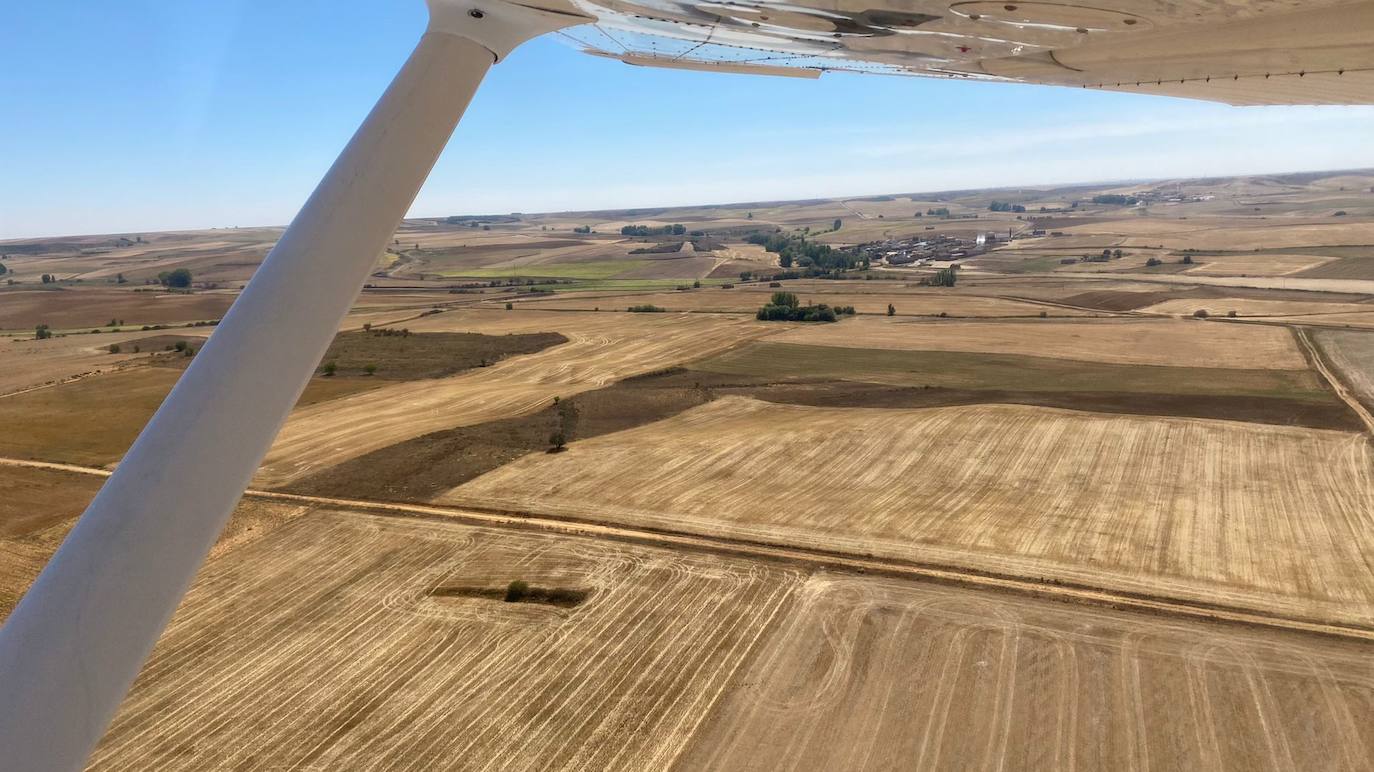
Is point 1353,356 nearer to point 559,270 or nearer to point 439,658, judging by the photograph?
point 439,658

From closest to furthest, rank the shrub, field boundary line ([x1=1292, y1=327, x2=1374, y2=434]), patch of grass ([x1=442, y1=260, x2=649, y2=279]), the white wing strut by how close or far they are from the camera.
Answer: the white wing strut, the shrub, field boundary line ([x1=1292, y1=327, x2=1374, y2=434]), patch of grass ([x1=442, y1=260, x2=649, y2=279])

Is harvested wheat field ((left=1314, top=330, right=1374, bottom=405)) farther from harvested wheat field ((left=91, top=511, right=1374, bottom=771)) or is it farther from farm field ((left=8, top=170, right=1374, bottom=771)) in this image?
harvested wheat field ((left=91, top=511, right=1374, bottom=771))

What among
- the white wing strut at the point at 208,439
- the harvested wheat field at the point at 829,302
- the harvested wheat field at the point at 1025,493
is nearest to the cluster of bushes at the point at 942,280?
the harvested wheat field at the point at 829,302

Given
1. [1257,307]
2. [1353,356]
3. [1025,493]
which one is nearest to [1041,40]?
[1025,493]

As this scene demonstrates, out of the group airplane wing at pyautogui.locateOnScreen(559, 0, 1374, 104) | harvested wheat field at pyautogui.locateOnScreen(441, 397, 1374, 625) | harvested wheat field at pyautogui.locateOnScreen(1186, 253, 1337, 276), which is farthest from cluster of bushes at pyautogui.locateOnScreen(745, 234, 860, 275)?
airplane wing at pyautogui.locateOnScreen(559, 0, 1374, 104)

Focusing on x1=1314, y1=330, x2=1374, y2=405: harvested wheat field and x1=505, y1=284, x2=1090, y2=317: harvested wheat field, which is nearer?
x1=1314, y1=330, x2=1374, y2=405: harvested wheat field

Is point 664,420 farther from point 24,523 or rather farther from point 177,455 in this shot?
point 177,455
